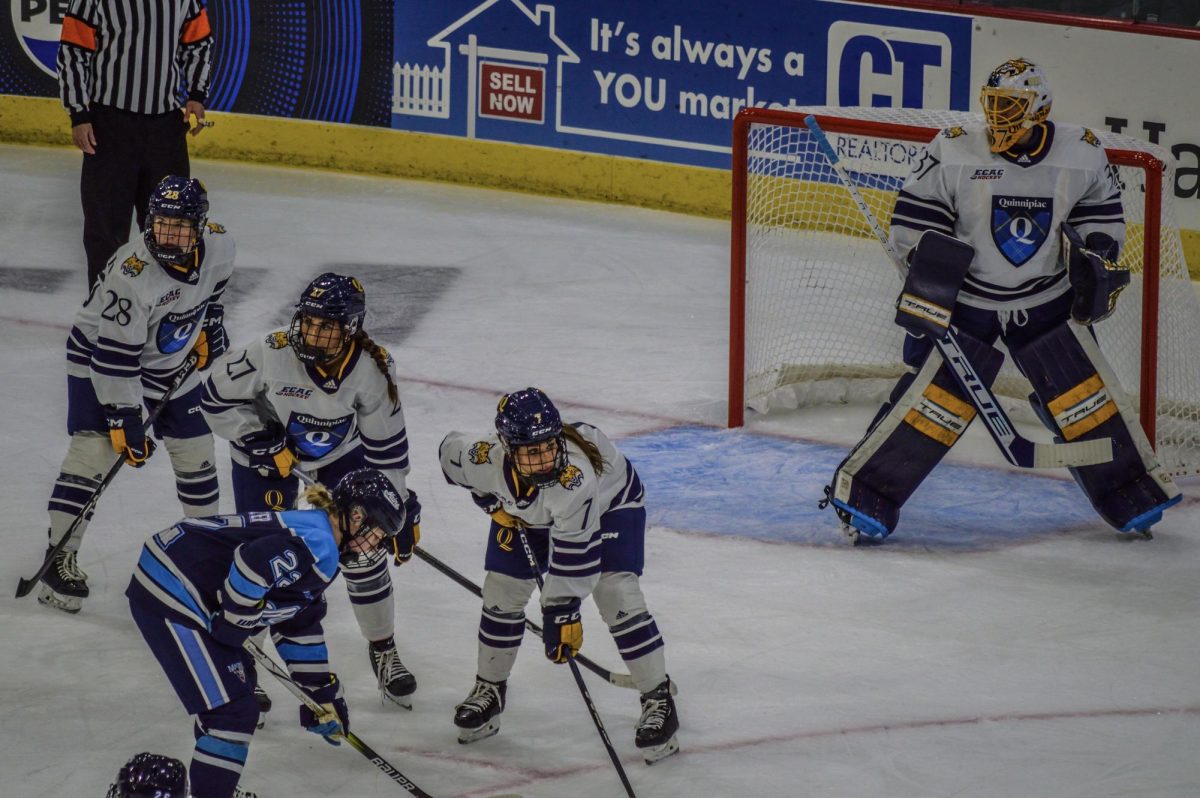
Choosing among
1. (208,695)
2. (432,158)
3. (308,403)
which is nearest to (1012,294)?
(308,403)

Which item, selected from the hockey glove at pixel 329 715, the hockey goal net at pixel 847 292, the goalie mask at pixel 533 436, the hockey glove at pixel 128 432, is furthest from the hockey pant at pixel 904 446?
the hockey glove at pixel 128 432

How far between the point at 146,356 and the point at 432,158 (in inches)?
190

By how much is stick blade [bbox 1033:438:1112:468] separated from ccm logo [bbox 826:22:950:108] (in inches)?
→ 115

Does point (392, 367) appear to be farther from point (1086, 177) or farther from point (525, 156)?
point (525, 156)

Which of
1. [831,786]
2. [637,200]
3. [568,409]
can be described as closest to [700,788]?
[831,786]

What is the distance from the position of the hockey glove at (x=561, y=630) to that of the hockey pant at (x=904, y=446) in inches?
66.7

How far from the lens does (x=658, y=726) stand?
432 cm

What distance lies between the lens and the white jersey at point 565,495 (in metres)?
4.11

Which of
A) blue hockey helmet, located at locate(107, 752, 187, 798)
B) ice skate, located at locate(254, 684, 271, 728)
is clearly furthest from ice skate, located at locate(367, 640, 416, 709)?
blue hockey helmet, located at locate(107, 752, 187, 798)

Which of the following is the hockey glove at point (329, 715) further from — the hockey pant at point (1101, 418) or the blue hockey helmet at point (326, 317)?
the hockey pant at point (1101, 418)

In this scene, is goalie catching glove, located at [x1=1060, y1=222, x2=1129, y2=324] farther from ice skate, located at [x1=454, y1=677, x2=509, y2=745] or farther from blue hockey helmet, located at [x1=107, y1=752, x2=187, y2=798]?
blue hockey helmet, located at [x1=107, y1=752, x2=187, y2=798]

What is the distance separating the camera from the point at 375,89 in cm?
964

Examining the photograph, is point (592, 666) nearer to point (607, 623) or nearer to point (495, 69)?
point (607, 623)

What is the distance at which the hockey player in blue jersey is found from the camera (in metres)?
3.78
